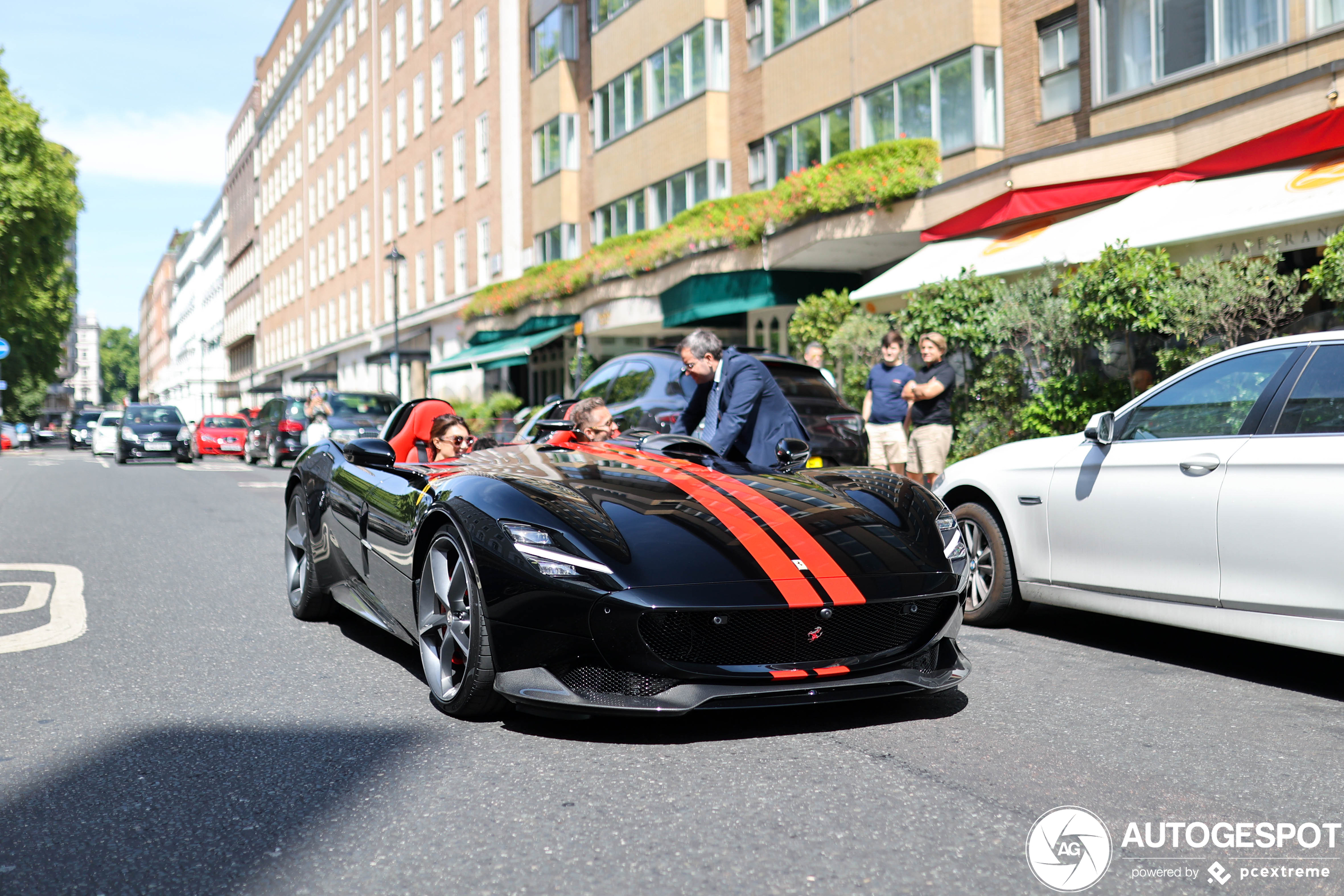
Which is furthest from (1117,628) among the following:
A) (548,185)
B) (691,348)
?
(548,185)

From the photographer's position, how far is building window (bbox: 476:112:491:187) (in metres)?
37.9

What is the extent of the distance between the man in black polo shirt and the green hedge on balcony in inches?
320

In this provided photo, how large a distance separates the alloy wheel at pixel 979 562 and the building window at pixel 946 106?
12.1 meters

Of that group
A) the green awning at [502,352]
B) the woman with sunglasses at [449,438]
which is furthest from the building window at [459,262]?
the woman with sunglasses at [449,438]

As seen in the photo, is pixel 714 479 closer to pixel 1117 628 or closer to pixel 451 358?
pixel 1117 628

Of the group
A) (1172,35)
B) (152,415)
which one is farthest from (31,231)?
(1172,35)

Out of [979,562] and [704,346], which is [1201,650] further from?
[704,346]

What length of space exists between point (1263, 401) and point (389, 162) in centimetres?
4732

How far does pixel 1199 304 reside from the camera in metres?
9.65

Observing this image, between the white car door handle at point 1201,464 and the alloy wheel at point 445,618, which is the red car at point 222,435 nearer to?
the alloy wheel at point 445,618

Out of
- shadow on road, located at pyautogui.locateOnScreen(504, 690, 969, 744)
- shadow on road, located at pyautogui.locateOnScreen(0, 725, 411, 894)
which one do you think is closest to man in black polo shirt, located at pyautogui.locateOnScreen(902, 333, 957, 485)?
shadow on road, located at pyautogui.locateOnScreen(504, 690, 969, 744)

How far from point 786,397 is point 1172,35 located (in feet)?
26.8

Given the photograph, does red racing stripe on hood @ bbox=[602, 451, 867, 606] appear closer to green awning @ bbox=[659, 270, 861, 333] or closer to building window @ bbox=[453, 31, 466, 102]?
green awning @ bbox=[659, 270, 861, 333]

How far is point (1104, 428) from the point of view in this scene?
5.61 metres
